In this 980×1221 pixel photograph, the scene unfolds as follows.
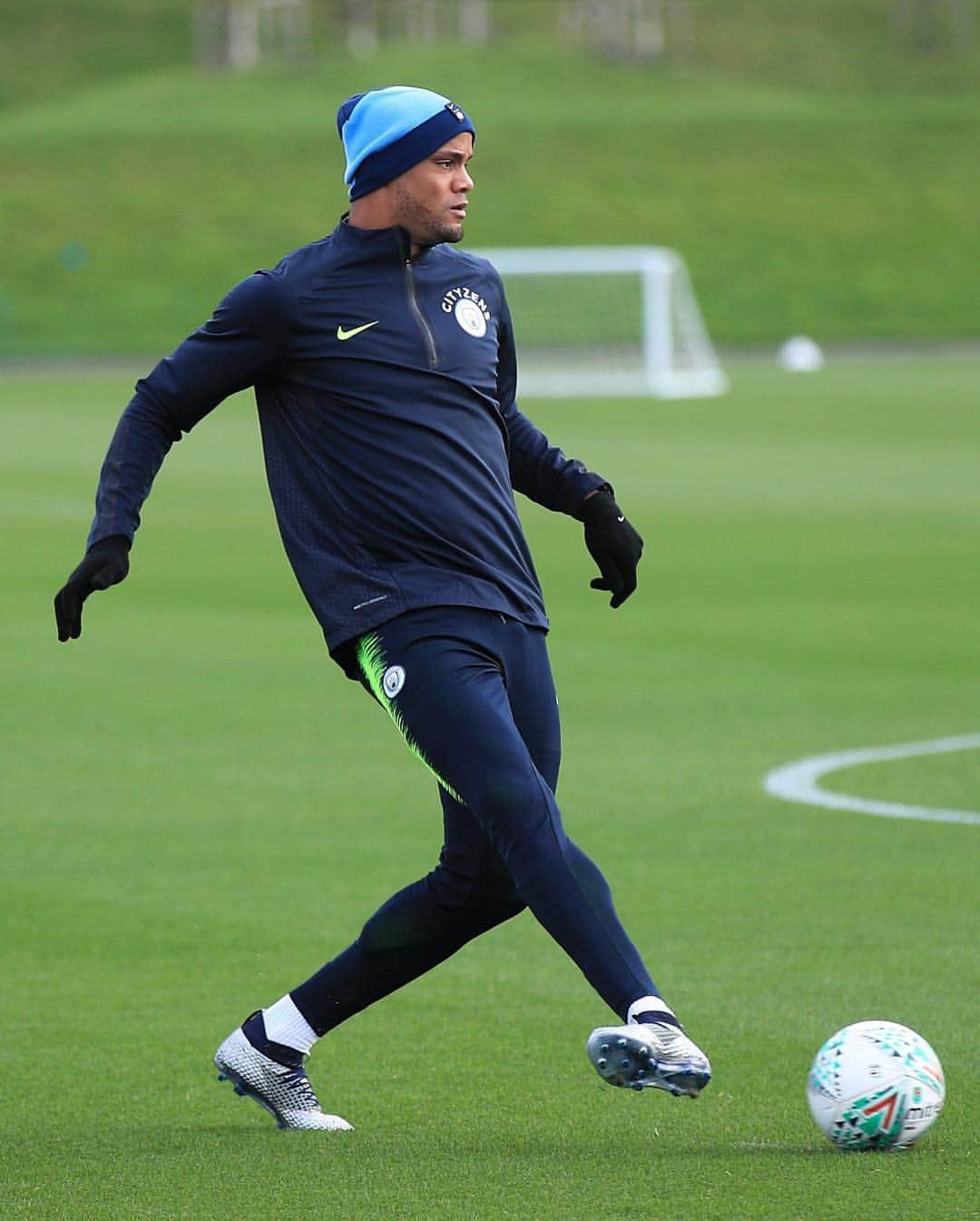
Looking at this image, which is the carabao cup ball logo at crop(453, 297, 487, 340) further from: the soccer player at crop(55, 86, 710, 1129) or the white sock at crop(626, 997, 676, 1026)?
the white sock at crop(626, 997, 676, 1026)

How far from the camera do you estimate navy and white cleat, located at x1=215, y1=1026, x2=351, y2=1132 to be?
566cm

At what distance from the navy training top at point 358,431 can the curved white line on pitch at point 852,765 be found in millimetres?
4273

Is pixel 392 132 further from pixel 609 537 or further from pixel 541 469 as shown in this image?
pixel 609 537

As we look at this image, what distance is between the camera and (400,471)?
17.5ft

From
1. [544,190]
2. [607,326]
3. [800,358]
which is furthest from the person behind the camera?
[544,190]

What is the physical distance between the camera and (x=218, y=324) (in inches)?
211

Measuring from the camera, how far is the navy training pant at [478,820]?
5070 mm

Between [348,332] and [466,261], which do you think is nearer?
[348,332]

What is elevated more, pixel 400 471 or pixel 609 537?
pixel 400 471


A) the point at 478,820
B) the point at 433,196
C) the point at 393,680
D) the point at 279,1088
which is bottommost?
the point at 279,1088

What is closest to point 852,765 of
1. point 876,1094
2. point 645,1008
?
point 876,1094

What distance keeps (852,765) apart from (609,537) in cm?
487

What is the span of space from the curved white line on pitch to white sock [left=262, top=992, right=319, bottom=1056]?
411 centimetres

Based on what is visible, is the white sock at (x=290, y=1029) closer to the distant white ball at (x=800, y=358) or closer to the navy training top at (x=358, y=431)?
the navy training top at (x=358, y=431)
